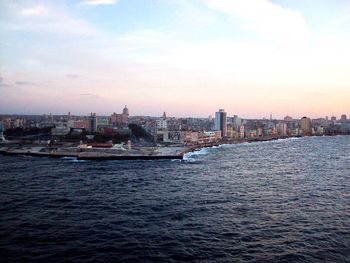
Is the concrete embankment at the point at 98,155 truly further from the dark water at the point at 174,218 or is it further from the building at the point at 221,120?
the building at the point at 221,120

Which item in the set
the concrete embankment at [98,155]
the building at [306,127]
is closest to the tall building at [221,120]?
the building at [306,127]

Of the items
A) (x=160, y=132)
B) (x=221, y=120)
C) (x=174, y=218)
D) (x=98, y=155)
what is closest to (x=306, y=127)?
(x=221, y=120)

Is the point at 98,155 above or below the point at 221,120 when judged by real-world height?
below

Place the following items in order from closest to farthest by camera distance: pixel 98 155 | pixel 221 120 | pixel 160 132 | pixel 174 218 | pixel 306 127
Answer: pixel 174 218, pixel 98 155, pixel 160 132, pixel 221 120, pixel 306 127

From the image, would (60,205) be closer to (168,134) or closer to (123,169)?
(123,169)

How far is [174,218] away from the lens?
1259 centimetres

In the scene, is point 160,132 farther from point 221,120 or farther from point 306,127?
point 306,127

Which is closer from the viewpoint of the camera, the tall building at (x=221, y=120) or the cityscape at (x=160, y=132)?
the cityscape at (x=160, y=132)

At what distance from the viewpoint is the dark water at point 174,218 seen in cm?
965

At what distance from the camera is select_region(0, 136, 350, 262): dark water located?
965 centimetres

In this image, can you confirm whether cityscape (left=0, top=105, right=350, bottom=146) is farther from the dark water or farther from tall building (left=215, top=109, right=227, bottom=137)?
the dark water

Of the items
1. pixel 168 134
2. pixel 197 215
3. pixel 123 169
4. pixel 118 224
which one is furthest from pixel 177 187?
pixel 168 134

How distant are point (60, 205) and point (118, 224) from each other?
3387 mm

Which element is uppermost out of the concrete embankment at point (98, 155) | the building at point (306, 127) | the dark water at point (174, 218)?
the building at point (306, 127)
